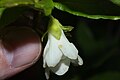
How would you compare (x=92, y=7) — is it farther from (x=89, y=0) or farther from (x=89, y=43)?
(x=89, y=43)

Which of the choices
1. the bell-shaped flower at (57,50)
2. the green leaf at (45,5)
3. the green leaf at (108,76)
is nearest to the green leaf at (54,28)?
the bell-shaped flower at (57,50)

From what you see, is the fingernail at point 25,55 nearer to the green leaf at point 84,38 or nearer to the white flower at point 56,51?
the white flower at point 56,51

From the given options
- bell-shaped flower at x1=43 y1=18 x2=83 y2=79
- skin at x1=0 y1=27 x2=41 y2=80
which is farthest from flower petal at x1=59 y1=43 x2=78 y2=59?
skin at x1=0 y1=27 x2=41 y2=80

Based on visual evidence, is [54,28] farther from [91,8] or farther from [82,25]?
[82,25]

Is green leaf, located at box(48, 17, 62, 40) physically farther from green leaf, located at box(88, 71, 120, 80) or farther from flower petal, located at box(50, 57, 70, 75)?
green leaf, located at box(88, 71, 120, 80)

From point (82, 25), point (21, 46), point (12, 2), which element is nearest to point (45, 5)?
point (12, 2)

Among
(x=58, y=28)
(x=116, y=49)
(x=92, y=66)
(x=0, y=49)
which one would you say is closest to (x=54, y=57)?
(x=58, y=28)
